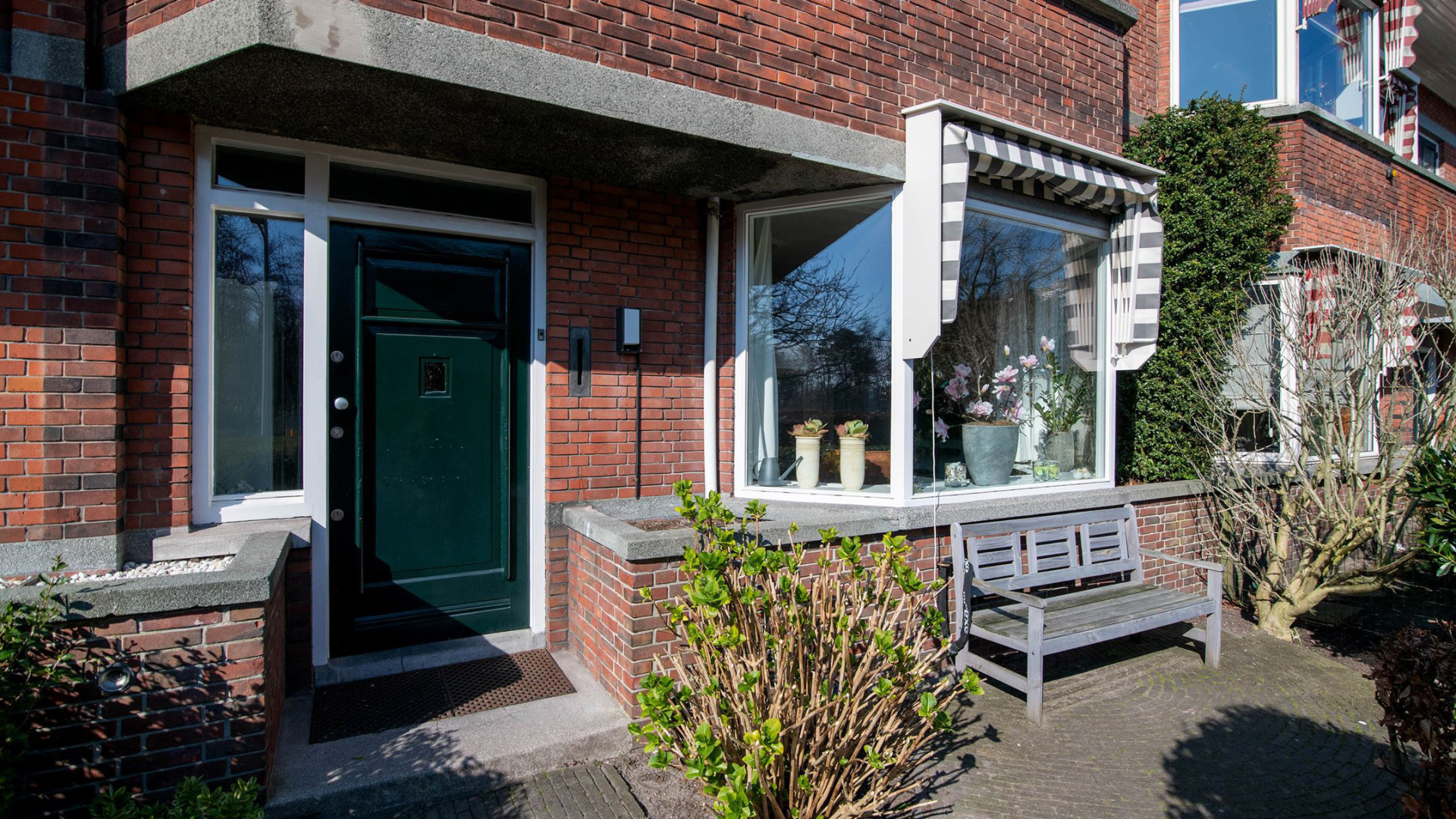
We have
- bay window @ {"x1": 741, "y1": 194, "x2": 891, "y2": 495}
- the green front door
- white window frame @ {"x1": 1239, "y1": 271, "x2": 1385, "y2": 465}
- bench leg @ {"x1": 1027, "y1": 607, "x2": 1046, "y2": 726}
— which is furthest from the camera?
white window frame @ {"x1": 1239, "y1": 271, "x2": 1385, "y2": 465}

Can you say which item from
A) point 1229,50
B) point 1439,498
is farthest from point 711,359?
point 1229,50

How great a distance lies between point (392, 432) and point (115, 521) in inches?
53.8

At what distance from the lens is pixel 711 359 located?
5258 mm

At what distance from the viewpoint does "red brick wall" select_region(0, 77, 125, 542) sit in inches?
134

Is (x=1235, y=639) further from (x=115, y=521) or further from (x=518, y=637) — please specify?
(x=115, y=521)

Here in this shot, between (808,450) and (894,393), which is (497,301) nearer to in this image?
(808,450)

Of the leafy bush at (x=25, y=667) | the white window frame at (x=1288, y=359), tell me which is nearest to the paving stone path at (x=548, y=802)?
the leafy bush at (x=25, y=667)

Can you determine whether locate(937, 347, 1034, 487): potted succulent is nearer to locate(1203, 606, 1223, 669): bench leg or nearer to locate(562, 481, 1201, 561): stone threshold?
locate(562, 481, 1201, 561): stone threshold

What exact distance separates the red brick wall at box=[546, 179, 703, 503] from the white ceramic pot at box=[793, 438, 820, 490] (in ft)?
2.26

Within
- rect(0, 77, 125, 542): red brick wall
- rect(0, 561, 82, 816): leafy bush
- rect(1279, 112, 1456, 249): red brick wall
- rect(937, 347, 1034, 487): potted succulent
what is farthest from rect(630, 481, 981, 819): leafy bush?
rect(1279, 112, 1456, 249): red brick wall

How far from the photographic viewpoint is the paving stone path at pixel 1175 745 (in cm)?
340

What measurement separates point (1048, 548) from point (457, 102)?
4.49m

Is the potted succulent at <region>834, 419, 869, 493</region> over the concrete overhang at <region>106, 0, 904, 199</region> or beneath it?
beneath

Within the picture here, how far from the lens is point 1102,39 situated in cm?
632
